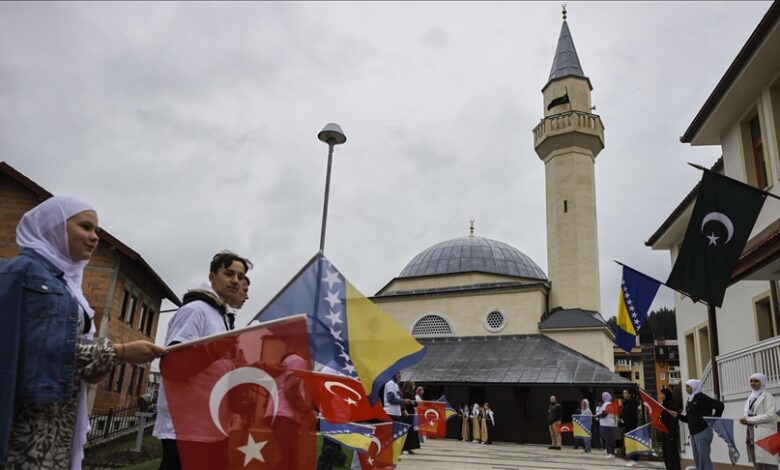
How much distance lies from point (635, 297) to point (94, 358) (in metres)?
11.8

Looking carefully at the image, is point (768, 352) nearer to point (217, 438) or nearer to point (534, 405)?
point (217, 438)

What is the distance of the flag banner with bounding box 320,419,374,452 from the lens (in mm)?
7223

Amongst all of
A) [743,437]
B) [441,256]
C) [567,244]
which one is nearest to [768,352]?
[743,437]

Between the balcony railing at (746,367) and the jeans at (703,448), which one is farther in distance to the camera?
the balcony railing at (746,367)

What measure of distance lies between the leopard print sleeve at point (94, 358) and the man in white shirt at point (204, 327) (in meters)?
0.54

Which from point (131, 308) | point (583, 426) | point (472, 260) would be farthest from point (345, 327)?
point (472, 260)

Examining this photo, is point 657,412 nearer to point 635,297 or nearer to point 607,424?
point 635,297

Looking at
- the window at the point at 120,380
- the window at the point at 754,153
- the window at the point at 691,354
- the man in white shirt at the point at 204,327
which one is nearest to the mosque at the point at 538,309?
the window at the point at 691,354

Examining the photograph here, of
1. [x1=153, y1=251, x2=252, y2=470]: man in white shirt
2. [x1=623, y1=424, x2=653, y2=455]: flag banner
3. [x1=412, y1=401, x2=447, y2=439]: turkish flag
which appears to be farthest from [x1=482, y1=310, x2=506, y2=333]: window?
[x1=153, y1=251, x2=252, y2=470]: man in white shirt

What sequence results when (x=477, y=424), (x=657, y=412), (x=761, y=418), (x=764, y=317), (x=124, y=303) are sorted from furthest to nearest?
(x=477, y=424) < (x=124, y=303) < (x=764, y=317) < (x=657, y=412) < (x=761, y=418)

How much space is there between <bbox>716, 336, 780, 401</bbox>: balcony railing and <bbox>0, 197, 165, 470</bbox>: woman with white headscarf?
10528mm

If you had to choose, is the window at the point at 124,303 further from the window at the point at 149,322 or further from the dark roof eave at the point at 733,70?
the dark roof eave at the point at 733,70

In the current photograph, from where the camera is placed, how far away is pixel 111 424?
17422 mm

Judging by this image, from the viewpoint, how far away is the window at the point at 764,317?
499 inches
